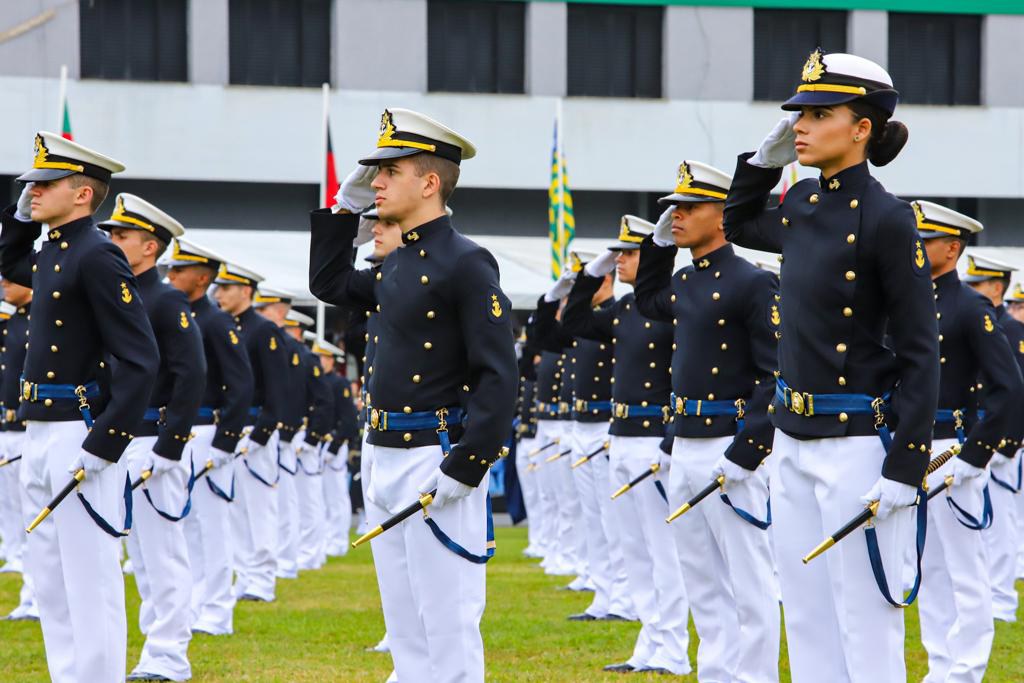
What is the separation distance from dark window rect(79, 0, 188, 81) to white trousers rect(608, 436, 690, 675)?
773 inches

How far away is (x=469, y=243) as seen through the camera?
6.25m

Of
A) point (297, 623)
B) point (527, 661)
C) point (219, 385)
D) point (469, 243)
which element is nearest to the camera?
point (469, 243)

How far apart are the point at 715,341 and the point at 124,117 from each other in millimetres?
21704

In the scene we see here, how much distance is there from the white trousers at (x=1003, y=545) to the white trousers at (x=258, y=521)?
19.0ft

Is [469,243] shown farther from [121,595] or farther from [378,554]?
[121,595]

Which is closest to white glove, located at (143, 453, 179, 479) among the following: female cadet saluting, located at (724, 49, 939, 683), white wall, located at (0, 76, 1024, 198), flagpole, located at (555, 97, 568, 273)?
female cadet saluting, located at (724, 49, 939, 683)

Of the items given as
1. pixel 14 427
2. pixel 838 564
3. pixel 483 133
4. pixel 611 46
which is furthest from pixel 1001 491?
pixel 611 46

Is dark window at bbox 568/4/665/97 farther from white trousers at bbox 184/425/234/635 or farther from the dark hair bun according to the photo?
the dark hair bun

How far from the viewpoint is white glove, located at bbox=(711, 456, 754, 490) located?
777cm

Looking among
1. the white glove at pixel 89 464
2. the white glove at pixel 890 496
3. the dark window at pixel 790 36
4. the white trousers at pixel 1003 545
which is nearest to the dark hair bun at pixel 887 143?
the white glove at pixel 890 496

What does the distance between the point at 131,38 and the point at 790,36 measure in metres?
11.8

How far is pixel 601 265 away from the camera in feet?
32.0

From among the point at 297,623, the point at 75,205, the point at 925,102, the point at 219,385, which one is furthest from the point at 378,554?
the point at 925,102

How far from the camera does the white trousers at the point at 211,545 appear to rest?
11.5 m
